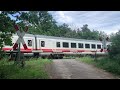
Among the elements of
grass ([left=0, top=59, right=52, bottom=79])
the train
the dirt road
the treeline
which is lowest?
the dirt road

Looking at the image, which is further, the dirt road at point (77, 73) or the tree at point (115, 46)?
the tree at point (115, 46)

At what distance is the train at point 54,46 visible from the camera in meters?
28.4

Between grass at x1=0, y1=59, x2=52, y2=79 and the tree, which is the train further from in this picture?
grass at x1=0, y1=59, x2=52, y2=79

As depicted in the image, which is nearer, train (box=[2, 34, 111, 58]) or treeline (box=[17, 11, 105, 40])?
train (box=[2, 34, 111, 58])

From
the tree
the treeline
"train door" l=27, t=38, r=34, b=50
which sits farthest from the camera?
the treeline

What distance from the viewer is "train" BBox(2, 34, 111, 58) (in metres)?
28.4

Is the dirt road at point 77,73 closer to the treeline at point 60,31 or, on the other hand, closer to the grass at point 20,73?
the grass at point 20,73

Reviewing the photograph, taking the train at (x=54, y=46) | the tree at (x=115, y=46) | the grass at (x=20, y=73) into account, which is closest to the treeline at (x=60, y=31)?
the train at (x=54, y=46)

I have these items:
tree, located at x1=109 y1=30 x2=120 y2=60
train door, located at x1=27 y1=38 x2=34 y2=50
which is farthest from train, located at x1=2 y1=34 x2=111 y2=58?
tree, located at x1=109 y1=30 x2=120 y2=60

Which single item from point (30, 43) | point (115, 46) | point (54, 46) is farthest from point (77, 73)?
point (54, 46)

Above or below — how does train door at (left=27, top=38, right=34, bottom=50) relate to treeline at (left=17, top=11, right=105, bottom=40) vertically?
below
